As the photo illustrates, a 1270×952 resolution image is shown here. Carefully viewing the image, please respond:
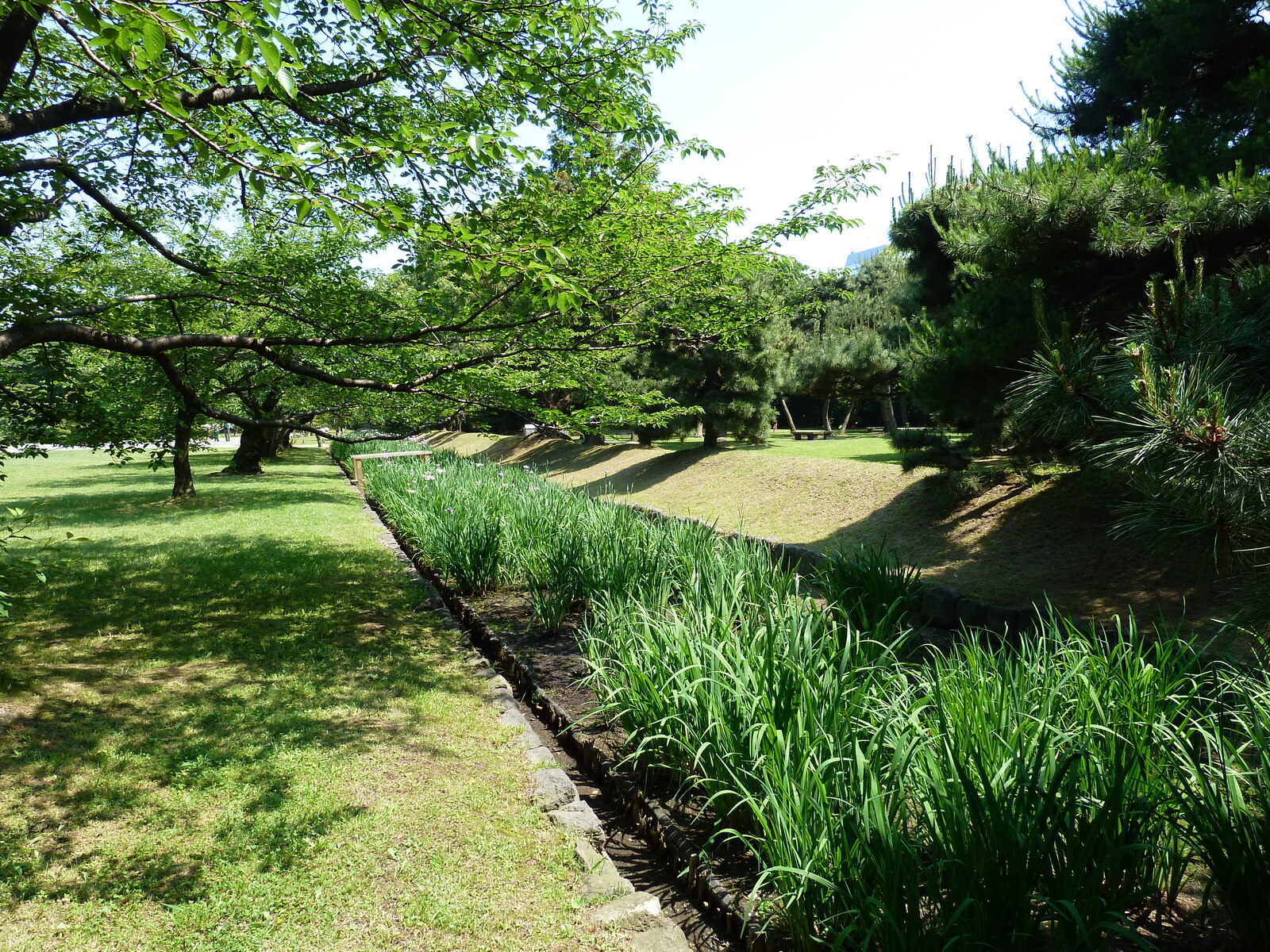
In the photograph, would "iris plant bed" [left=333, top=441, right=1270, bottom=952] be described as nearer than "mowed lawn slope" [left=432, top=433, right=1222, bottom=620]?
Yes

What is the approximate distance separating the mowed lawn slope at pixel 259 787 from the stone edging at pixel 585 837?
75 millimetres

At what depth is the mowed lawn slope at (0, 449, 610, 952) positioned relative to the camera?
2.33 m

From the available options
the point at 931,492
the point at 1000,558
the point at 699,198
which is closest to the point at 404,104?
the point at 699,198

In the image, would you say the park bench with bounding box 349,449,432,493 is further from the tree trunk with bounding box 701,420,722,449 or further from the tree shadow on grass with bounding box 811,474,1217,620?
the tree shadow on grass with bounding box 811,474,1217,620

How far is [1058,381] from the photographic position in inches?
134

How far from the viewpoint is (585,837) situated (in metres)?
2.84

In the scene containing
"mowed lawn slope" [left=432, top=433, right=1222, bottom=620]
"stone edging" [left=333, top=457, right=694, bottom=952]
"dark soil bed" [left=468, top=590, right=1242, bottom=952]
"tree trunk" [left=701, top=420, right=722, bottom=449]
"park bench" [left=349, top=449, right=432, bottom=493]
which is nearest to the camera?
"dark soil bed" [left=468, top=590, right=1242, bottom=952]

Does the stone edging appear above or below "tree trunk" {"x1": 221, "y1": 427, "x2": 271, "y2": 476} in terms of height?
below

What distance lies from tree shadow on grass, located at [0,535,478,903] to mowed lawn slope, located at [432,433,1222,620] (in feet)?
9.92

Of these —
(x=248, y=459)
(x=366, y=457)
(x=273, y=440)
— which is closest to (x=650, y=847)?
(x=366, y=457)

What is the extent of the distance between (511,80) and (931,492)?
276 inches

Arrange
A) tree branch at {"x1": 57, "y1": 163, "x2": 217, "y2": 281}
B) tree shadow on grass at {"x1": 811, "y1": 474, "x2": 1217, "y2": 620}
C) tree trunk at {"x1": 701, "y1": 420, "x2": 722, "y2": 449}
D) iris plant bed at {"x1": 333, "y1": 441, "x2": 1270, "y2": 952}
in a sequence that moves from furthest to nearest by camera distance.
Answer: tree trunk at {"x1": 701, "y1": 420, "x2": 722, "y2": 449}
tree shadow on grass at {"x1": 811, "y1": 474, "x2": 1217, "y2": 620}
tree branch at {"x1": 57, "y1": 163, "x2": 217, "y2": 281}
iris plant bed at {"x1": 333, "y1": 441, "x2": 1270, "y2": 952}

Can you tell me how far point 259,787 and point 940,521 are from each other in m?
7.79

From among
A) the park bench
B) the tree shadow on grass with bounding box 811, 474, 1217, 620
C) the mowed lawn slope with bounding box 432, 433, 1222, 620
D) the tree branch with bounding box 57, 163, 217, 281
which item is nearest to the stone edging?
the mowed lawn slope with bounding box 432, 433, 1222, 620
